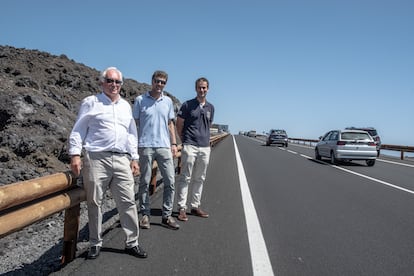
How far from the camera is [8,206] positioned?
9.34 feet

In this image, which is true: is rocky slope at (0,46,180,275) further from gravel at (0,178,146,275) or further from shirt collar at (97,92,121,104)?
shirt collar at (97,92,121,104)

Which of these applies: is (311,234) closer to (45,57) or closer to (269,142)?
(269,142)

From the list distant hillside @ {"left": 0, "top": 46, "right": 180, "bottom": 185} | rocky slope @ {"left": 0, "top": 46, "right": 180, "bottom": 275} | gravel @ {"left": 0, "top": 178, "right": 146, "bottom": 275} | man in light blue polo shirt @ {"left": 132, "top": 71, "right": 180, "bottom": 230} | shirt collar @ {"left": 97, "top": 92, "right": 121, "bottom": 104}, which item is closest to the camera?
shirt collar @ {"left": 97, "top": 92, "right": 121, "bottom": 104}

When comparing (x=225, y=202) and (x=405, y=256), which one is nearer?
(x=405, y=256)

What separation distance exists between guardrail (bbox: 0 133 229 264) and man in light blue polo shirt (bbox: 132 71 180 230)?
1.20 metres

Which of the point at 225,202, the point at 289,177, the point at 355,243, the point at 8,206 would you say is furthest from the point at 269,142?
the point at 8,206

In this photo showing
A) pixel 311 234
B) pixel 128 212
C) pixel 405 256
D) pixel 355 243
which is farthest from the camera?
pixel 311 234

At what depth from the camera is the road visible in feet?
12.4

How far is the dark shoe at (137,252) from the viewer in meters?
3.97

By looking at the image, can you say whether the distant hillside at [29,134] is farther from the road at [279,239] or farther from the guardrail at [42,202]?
the guardrail at [42,202]

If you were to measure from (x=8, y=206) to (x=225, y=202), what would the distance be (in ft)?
15.7

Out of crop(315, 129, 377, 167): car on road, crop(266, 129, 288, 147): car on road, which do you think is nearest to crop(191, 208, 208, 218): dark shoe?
crop(315, 129, 377, 167): car on road

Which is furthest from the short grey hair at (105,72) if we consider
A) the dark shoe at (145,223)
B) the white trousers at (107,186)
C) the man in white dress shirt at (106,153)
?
the dark shoe at (145,223)

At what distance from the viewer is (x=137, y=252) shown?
3.98 m
